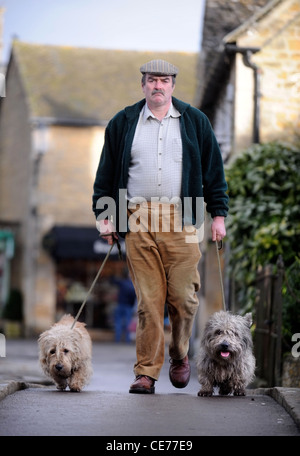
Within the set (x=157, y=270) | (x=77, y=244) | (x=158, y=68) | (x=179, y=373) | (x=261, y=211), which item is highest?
(x=77, y=244)

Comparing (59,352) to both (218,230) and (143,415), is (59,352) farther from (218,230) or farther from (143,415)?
(143,415)

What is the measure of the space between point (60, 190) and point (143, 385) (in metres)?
21.4

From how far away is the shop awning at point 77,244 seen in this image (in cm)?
2603

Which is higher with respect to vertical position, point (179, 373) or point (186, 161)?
point (186, 161)

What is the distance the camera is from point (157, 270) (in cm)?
679

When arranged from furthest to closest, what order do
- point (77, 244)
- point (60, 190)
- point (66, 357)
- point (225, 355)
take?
point (60, 190)
point (77, 244)
point (66, 357)
point (225, 355)

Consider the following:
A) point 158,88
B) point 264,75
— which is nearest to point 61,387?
point 158,88

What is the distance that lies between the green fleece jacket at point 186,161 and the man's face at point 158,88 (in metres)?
0.18

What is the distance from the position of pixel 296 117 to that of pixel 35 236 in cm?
1366

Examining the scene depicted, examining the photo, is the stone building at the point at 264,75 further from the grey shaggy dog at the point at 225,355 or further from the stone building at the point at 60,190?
the stone building at the point at 60,190

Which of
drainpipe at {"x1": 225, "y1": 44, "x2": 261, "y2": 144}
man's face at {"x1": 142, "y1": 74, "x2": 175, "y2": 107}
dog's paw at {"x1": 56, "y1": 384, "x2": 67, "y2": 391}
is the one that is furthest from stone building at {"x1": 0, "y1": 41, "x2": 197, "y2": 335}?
man's face at {"x1": 142, "y1": 74, "x2": 175, "y2": 107}

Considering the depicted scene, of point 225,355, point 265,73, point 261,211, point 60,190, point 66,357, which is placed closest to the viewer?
point 225,355
